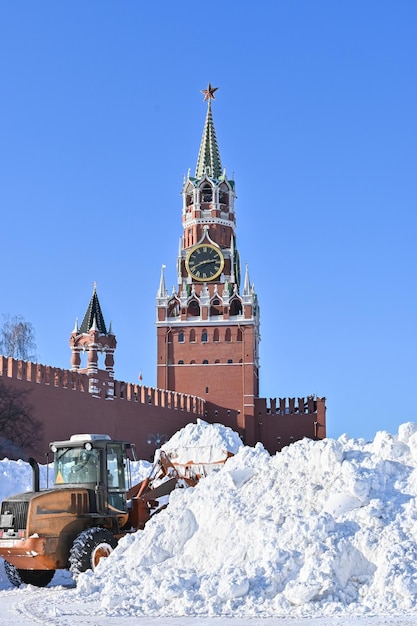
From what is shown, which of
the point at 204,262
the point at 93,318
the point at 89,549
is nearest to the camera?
the point at 89,549

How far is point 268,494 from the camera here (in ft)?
43.0

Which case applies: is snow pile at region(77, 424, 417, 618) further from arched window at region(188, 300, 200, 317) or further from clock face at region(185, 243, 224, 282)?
clock face at region(185, 243, 224, 282)

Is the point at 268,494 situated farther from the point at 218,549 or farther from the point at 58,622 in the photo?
the point at 58,622

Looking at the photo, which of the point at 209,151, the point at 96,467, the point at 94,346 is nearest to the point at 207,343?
the point at 94,346

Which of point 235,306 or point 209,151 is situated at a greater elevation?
point 209,151

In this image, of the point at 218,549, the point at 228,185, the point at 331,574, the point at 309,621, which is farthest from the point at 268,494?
the point at 228,185

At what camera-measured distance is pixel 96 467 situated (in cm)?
1363

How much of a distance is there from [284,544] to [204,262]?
153ft

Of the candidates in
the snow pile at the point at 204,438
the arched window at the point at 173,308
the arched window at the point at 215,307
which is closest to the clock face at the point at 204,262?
the arched window at the point at 215,307

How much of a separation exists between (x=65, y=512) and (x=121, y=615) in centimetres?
279

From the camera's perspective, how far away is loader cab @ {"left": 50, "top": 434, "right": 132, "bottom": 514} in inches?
534

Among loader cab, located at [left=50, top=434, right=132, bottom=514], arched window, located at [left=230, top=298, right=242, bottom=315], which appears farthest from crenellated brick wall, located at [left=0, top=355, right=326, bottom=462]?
loader cab, located at [left=50, top=434, right=132, bottom=514]

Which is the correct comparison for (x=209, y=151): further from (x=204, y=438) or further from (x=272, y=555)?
(x=272, y=555)

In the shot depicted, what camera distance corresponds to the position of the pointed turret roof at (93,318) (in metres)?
47.1
